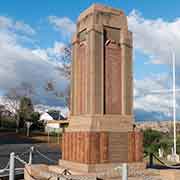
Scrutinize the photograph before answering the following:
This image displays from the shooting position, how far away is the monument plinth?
980 centimetres

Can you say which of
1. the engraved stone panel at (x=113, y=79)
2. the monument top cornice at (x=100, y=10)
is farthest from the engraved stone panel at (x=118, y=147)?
the monument top cornice at (x=100, y=10)

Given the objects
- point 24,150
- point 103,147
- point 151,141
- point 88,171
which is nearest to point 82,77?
point 103,147

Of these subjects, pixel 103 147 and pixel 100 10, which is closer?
pixel 103 147

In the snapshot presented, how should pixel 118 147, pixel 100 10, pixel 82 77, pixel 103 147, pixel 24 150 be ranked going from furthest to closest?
1. pixel 24 150
2. pixel 82 77
3. pixel 100 10
4. pixel 118 147
5. pixel 103 147

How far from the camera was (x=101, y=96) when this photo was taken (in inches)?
401

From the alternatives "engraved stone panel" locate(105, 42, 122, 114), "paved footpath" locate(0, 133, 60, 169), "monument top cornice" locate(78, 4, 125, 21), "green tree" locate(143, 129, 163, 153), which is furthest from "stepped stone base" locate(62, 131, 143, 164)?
"green tree" locate(143, 129, 163, 153)

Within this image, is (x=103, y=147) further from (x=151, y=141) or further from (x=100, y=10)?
(x=151, y=141)

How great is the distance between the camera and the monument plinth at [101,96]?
32.2 feet

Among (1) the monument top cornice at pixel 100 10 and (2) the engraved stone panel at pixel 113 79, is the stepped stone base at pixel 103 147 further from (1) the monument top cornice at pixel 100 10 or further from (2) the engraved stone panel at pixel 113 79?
(1) the monument top cornice at pixel 100 10

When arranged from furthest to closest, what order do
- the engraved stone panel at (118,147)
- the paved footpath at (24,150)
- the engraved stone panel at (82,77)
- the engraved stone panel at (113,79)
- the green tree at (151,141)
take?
1. the green tree at (151,141)
2. the paved footpath at (24,150)
3. the engraved stone panel at (82,77)
4. the engraved stone panel at (113,79)
5. the engraved stone panel at (118,147)

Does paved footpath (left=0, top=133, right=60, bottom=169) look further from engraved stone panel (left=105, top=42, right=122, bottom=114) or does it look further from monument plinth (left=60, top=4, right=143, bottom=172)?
engraved stone panel (left=105, top=42, right=122, bottom=114)

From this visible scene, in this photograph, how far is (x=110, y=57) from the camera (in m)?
10.6

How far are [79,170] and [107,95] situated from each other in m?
2.49

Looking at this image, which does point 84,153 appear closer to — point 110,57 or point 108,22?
point 110,57
